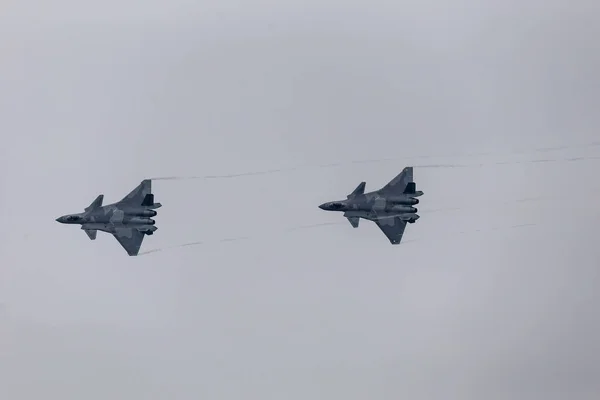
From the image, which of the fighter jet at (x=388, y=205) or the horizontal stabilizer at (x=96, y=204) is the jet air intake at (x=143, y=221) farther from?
the fighter jet at (x=388, y=205)

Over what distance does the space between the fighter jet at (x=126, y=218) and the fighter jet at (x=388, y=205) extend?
1090 cm

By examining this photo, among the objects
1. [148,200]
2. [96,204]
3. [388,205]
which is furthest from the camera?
[96,204]

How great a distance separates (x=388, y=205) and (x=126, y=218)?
647 inches

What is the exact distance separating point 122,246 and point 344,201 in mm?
14438

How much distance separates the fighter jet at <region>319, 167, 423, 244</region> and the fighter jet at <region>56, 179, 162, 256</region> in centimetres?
1090

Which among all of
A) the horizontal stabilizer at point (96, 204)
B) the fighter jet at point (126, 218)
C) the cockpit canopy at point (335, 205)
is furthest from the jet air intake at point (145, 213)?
the cockpit canopy at point (335, 205)

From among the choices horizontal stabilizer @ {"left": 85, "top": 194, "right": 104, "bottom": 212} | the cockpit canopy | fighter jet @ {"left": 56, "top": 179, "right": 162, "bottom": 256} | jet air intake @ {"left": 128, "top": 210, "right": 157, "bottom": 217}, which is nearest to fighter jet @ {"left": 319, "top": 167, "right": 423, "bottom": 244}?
the cockpit canopy

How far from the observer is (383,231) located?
7975 cm

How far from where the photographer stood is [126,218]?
256 feet

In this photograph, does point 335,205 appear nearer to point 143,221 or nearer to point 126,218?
point 143,221

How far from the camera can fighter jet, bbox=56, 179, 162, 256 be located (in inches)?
3059

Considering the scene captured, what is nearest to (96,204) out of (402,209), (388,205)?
(388,205)

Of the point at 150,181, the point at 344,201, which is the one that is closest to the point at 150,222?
the point at 150,181

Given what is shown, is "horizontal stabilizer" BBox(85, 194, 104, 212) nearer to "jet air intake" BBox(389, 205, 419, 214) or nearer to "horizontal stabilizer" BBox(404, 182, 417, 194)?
"jet air intake" BBox(389, 205, 419, 214)
